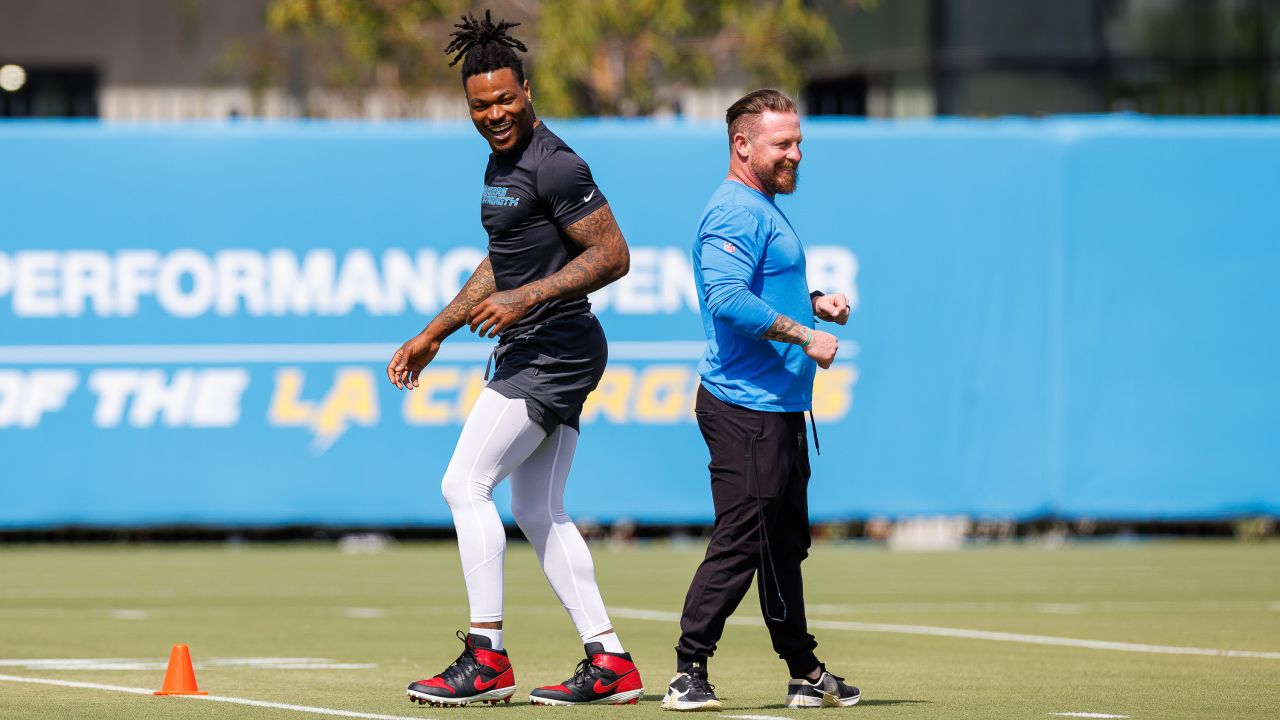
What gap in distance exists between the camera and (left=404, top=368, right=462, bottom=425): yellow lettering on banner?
53.4 feet

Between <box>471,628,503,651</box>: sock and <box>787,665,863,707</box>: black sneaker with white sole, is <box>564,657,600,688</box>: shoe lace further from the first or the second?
<box>787,665,863,707</box>: black sneaker with white sole

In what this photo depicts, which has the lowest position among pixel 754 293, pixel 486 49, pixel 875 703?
pixel 875 703

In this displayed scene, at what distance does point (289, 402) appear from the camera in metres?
16.3

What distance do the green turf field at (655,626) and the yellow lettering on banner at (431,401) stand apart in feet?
3.27

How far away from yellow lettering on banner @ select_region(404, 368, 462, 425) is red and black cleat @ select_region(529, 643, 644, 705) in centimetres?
878

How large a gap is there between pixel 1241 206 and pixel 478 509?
11036 millimetres

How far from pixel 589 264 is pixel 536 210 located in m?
0.26

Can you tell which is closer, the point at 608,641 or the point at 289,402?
the point at 608,641

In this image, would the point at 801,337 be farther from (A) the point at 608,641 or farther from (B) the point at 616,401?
(B) the point at 616,401

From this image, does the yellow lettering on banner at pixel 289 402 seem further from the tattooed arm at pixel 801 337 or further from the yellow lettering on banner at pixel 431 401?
the tattooed arm at pixel 801 337

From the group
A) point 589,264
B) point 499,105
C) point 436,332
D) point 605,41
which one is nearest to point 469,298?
point 436,332

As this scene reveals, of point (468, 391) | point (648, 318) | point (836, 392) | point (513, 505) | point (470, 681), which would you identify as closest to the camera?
point (470, 681)

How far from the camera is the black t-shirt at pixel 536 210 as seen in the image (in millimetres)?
7473

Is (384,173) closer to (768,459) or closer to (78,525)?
(78,525)
